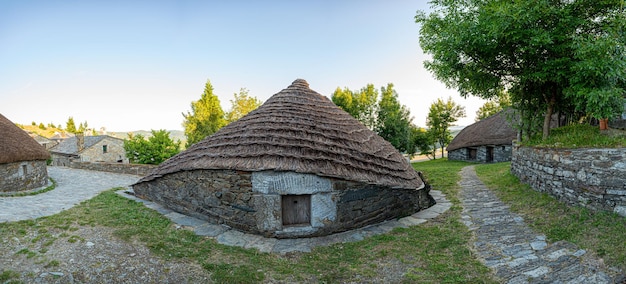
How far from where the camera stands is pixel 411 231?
6.41 m

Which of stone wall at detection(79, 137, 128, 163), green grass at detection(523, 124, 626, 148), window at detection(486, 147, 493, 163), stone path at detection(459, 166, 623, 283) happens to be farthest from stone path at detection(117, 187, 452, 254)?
stone wall at detection(79, 137, 128, 163)

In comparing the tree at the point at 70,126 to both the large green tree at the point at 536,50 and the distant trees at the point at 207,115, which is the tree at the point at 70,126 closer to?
the distant trees at the point at 207,115

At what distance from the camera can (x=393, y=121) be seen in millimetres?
27453

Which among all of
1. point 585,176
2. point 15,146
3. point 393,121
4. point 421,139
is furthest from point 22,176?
point 421,139

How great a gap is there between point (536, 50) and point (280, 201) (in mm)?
7910

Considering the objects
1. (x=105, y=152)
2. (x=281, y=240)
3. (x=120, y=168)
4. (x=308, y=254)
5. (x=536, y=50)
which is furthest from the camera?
(x=105, y=152)

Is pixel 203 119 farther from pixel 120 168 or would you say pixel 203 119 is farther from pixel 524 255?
pixel 524 255

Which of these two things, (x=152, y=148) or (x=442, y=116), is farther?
(x=442, y=116)

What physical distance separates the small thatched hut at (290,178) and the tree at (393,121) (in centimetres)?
1995

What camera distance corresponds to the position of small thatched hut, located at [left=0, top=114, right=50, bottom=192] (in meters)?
11.0

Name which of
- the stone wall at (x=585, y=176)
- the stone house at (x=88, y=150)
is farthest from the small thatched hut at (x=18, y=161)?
the stone house at (x=88, y=150)

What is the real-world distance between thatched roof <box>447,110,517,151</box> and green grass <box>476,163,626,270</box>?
13388 mm

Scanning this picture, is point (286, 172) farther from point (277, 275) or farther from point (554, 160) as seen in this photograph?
point (554, 160)

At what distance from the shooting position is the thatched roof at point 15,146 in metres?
11.0
